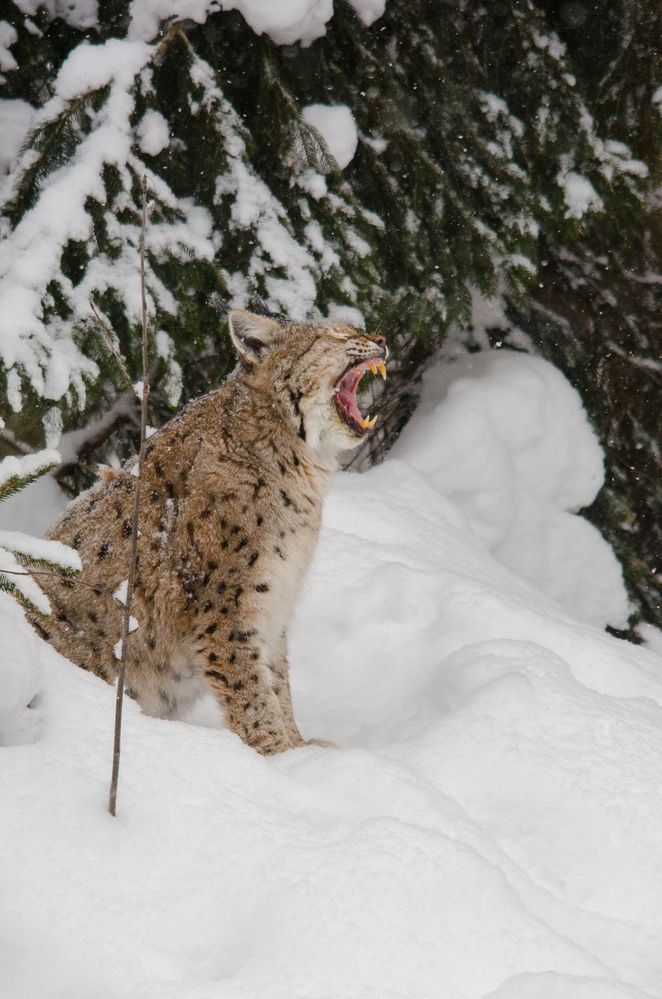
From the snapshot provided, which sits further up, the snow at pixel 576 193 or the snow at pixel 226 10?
the snow at pixel 226 10

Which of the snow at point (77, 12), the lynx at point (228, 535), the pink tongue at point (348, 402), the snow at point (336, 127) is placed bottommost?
the lynx at point (228, 535)

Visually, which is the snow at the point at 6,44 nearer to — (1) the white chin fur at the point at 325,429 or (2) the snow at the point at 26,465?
(1) the white chin fur at the point at 325,429

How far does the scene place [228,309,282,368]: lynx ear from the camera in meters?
4.20

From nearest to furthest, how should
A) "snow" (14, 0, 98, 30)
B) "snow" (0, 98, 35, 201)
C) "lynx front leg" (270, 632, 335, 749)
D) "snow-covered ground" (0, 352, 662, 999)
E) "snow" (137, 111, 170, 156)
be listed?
"snow-covered ground" (0, 352, 662, 999)
"lynx front leg" (270, 632, 335, 749)
"snow" (137, 111, 170, 156)
"snow" (0, 98, 35, 201)
"snow" (14, 0, 98, 30)

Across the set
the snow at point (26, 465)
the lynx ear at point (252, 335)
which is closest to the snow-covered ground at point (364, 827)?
the snow at point (26, 465)

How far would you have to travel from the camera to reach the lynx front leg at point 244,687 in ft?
12.6

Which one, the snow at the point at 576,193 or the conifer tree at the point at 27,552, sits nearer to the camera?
the conifer tree at the point at 27,552

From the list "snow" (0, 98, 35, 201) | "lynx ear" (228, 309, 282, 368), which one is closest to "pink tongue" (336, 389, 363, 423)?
"lynx ear" (228, 309, 282, 368)

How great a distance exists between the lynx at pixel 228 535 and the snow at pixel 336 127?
1881 millimetres

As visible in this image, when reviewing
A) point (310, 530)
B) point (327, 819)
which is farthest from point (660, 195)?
point (327, 819)

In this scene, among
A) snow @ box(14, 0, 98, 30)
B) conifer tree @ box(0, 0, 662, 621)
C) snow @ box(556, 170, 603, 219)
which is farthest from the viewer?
snow @ box(556, 170, 603, 219)

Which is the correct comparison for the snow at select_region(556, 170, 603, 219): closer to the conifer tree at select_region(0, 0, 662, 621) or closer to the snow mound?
the conifer tree at select_region(0, 0, 662, 621)

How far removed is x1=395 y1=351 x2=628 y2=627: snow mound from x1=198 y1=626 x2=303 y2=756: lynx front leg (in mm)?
3183

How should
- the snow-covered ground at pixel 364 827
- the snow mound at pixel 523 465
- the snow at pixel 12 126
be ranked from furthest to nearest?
the snow mound at pixel 523 465 → the snow at pixel 12 126 → the snow-covered ground at pixel 364 827
